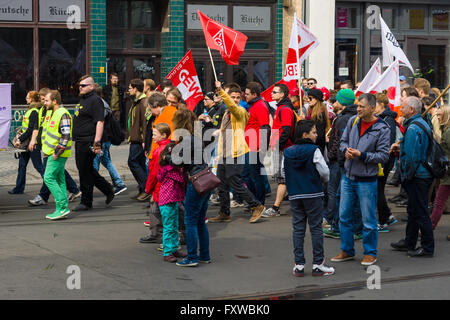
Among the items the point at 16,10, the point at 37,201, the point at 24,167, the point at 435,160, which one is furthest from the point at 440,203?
the point at 16,10

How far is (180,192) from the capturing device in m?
8.16

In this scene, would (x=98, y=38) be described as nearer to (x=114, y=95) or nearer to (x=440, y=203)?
(x=114, y=95)

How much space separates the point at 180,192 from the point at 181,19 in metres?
11.8

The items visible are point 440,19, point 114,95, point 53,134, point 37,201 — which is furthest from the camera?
point 440,19

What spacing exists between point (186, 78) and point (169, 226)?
4.07 m

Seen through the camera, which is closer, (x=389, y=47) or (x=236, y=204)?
(x=236, y=204)

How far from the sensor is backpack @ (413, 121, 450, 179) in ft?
27.7

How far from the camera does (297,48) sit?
11.7 metres

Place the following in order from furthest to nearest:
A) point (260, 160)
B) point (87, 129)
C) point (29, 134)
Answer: point (29, 134), point (87, 129), point (260, 160)

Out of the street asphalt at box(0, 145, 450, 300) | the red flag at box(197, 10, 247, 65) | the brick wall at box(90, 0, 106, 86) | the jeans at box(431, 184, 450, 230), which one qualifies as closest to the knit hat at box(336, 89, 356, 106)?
the jeans at box(431, 184, 450, 230)
